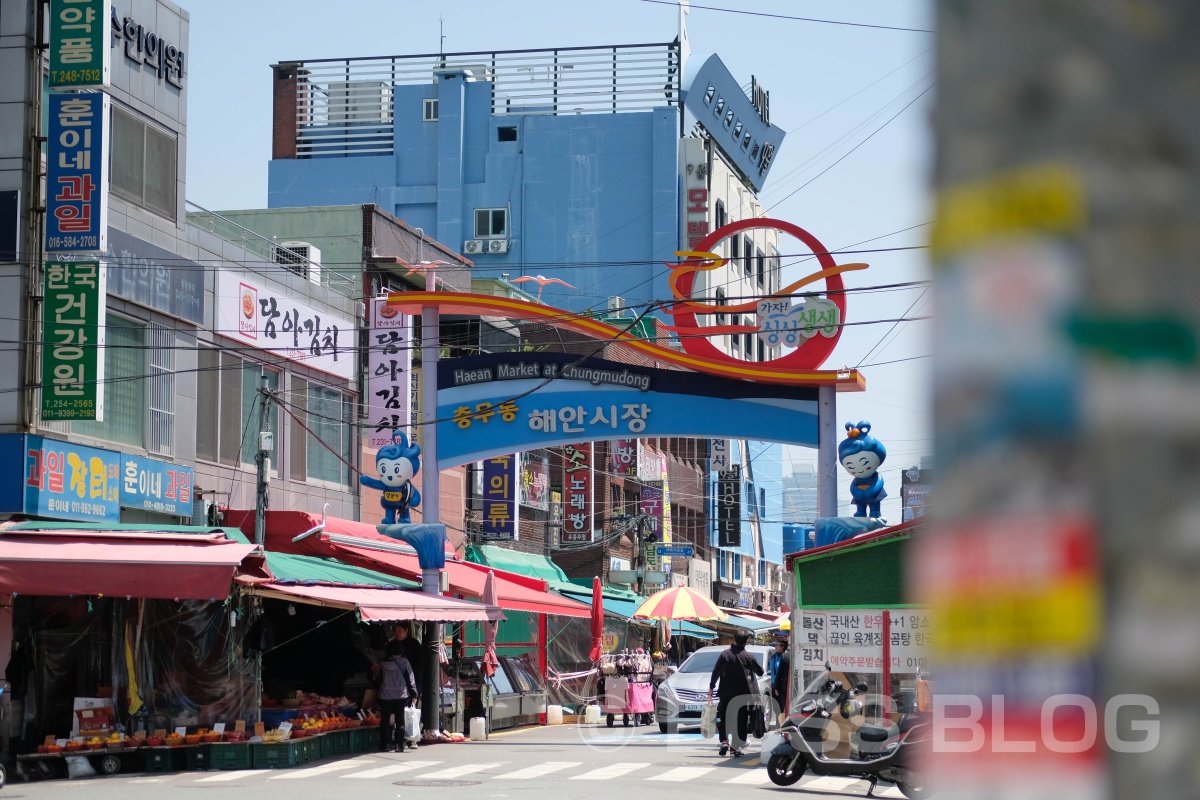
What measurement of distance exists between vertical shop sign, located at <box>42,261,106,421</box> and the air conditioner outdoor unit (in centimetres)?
1117

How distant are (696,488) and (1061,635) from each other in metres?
66.8

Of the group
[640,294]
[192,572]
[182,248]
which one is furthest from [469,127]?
[192,572]

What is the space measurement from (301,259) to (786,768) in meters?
19.0

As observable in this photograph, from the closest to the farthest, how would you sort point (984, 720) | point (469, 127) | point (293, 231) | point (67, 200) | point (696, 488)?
point (984, 720) < point (67, 200) < point (293, 231) < point (469, 127) < point (696, 488)

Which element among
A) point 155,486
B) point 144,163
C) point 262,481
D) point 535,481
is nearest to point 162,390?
point 155,486

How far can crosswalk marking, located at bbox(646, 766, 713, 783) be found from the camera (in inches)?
710

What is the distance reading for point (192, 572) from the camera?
1747 centimetres

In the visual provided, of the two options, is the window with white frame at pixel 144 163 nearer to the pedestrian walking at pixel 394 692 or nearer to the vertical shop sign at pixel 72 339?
the vertical shop sign at pixel 72 339

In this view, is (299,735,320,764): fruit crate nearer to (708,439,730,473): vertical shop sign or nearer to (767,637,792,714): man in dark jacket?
(767,637,792,714): man in dark jacket

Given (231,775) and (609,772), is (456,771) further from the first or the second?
(231,775)

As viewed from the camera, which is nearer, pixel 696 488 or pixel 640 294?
pixel 640 294

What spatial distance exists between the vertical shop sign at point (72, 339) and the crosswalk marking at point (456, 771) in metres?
6.96

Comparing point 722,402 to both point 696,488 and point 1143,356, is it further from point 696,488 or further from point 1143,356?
point 696,488

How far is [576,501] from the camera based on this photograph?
4888 cm
